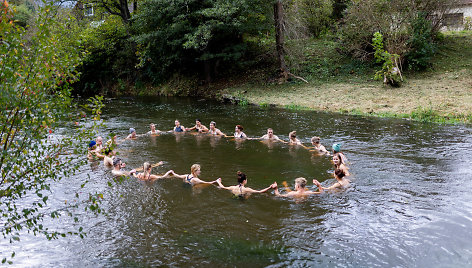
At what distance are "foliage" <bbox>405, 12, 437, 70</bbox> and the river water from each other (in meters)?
10.9

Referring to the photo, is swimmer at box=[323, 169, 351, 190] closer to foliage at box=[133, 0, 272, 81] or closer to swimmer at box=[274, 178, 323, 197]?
swimmer at box=[274, 178, 323, 197]

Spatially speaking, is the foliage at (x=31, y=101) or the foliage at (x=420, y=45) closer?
the foliage at (x=31, y=101)

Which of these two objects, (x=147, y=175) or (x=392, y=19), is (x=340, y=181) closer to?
(x=147, y=175)

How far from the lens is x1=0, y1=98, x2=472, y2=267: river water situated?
24.7 feet

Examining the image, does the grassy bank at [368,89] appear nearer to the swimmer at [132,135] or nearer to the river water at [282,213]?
the river water at [282,213]

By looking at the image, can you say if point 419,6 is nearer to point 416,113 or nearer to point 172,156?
point 416,113

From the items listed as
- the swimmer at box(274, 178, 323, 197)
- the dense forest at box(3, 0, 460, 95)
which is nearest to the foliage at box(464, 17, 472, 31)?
the dense forest at box(3, 0, 460, 95)

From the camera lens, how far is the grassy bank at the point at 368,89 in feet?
68.1

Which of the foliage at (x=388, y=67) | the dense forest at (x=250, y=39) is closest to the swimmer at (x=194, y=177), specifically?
the dense forest at (x=250, y=39)

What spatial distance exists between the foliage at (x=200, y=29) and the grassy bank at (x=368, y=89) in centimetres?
353

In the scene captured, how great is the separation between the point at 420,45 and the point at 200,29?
1633 cm

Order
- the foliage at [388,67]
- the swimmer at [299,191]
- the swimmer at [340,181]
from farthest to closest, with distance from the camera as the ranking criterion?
the foliage at [388,67] → the swimmer at [340,181] → the swimmer at [299,191]

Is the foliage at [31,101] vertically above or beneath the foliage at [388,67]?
beneath

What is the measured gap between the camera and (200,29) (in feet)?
92.3
